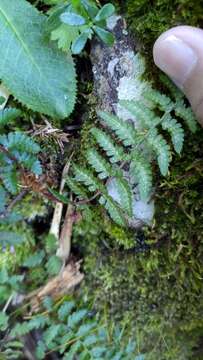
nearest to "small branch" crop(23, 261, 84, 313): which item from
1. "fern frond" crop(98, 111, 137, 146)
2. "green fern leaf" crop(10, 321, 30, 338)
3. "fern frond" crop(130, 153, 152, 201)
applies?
"green fern leaf" crop(10, 321, 30, 338)

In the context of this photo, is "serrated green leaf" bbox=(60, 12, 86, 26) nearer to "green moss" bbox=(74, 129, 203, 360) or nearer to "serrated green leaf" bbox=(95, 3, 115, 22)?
"serrated green leaf" bbox=(95, 3, 115, 22)

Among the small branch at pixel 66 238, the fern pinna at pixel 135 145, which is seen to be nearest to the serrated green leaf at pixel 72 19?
the fern pinna at pixel 135 145

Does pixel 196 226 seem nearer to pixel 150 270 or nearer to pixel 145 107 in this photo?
pixel 150 270

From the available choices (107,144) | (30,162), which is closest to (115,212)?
(107,144)

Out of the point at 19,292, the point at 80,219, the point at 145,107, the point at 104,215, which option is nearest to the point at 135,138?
the point at 145,107

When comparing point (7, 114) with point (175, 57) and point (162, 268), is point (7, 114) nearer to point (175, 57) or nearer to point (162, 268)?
point (175, 57)

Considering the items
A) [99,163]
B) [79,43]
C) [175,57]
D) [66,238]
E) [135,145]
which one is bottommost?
[66,238]
